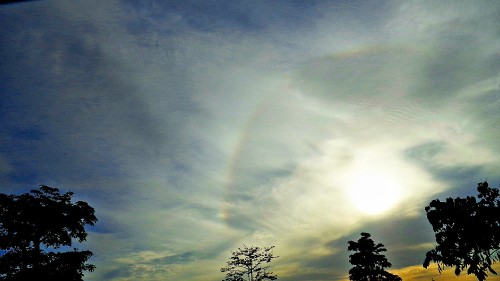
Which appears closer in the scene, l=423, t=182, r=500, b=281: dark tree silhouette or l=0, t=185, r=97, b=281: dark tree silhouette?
l=0, t=185, r=97, b=281: dark tree silhouette

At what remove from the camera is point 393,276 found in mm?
50969

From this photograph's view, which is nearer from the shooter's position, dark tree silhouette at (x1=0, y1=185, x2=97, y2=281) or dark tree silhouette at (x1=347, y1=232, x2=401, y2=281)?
dark tree silhouette at (x1=0, y1=185, x2=97, y2=281)

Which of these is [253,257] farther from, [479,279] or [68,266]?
[68,266]

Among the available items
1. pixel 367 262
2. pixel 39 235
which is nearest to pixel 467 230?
pixel 367 262

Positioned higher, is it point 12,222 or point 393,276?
point 12,222

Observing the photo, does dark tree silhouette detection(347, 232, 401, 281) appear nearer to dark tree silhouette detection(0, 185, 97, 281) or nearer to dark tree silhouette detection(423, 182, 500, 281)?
dark tree silhouette detection(423, 182, 500, 281)

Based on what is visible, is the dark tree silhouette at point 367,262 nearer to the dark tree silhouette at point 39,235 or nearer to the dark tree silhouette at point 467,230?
the dark tree silhouette at point 467,230

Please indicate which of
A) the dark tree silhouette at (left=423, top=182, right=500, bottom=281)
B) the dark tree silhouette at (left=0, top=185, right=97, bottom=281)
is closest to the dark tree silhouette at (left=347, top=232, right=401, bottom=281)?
the dark tree silhouette at (left=423, top=182, right=500, bottom=281)

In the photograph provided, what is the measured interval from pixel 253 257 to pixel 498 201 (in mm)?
41404

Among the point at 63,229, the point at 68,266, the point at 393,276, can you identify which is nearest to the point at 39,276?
the point at 68,266

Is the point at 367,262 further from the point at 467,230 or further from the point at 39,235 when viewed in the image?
the point at 39,235

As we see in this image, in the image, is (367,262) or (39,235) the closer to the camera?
(39,235)

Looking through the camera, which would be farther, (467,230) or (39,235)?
(467,230)

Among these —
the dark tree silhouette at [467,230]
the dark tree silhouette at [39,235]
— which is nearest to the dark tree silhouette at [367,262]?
the dark tree silhouette at [467,230]
